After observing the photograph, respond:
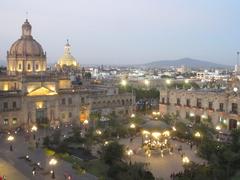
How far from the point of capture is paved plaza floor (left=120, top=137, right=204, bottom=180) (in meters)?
40.3

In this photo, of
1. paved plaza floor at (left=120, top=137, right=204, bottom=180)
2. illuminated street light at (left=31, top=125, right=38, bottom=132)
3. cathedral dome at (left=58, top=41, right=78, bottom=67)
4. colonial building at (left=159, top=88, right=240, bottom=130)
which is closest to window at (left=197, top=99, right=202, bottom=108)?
colonial building at (left=159, top=88, right=240, bottom=130)

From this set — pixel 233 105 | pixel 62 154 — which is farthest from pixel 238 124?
pixel 62 154

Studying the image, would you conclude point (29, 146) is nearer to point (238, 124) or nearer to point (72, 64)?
point (238, 124)

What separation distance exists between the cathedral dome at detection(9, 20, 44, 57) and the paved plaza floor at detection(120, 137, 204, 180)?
29.3m

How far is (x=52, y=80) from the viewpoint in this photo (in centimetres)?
6788

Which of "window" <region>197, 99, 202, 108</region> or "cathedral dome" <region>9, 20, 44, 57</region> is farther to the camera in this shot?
"cathedral dome" <region>9, 20, 44, 57</region>

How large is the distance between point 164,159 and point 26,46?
38.1 m

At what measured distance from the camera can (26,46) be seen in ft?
236

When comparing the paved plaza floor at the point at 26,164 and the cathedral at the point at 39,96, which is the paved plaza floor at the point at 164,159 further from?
the cathedral at the point at 39,96

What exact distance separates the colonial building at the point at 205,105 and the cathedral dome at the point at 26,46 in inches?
961

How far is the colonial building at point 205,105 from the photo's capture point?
61.4m

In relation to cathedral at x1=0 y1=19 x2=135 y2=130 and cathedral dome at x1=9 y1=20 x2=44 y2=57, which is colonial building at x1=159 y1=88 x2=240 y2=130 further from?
cathedral dome at x1=9 y1=20 x2=44 y2=57

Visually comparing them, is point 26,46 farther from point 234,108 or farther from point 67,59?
point 234,108

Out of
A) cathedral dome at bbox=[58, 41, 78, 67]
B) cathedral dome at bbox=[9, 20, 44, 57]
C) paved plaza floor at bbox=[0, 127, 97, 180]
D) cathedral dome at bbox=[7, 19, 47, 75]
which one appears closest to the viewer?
paved plaza floor at bbox=[0, 127, 97, 180]
